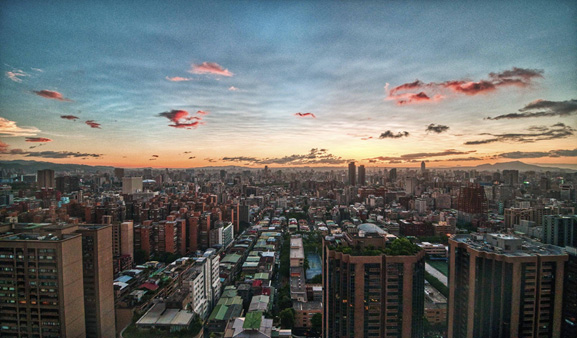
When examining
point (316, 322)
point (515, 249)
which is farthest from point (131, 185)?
point (515, 249)

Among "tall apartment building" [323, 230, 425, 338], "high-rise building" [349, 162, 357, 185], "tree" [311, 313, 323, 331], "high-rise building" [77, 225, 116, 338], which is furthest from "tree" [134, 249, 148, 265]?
"high-rise building" [349, 162, 357, 185]

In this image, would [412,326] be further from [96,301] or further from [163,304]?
[96,301]

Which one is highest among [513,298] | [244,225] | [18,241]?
[18,241]

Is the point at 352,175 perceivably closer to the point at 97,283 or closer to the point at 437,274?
the point at 437,274

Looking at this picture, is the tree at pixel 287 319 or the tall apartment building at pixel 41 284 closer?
the tall apartment building at pixel 41 284

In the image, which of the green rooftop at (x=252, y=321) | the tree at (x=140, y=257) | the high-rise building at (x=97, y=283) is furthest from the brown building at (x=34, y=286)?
the tree at (x=140, y=257)

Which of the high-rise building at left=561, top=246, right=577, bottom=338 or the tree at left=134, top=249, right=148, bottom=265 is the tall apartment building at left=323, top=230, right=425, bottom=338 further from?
the tree at left=134, top=249, right=148, bottom=265

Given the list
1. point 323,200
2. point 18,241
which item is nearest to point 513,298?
point 18,241

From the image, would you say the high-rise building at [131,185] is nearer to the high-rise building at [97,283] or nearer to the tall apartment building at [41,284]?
the high-rise building at [97,283]
